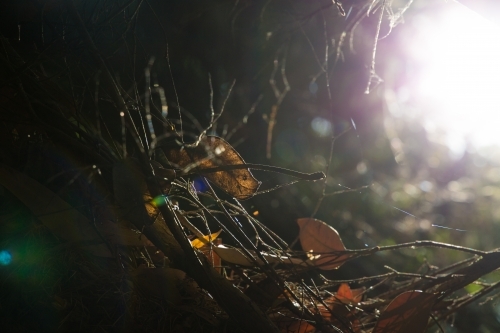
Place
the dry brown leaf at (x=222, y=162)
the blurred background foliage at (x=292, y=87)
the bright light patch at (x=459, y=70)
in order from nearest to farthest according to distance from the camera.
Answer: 1. the dry brown leaf at (x=222, y=162)
2. the blurred background foliage at (x=292, y=87)
3. the bright light patch at (x=459, y=70)

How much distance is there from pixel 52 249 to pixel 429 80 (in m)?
1.29

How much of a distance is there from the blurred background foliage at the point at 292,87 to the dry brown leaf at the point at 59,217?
55 millimetres

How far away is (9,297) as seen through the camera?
1.94ft

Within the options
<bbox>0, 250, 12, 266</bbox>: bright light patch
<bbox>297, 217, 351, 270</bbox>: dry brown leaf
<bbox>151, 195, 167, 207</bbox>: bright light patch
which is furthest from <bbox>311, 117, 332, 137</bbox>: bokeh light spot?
<bbox>0, 250, 12, 266</bbox>: bright light patch

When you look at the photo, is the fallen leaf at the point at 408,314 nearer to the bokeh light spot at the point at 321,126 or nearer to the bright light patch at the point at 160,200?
the bright light patch at the point at 160,200

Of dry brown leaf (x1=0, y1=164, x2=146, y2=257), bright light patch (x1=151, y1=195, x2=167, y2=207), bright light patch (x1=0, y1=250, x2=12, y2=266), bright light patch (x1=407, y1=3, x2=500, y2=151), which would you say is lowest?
bright light patch (x1=0, y1=250, x2=12, y2=266)

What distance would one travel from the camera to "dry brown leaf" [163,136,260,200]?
2.27 ft

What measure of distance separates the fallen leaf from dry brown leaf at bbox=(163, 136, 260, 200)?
0.29 metres

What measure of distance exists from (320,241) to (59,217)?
0.45 metres

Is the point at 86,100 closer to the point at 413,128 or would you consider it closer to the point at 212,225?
the point at 212,225

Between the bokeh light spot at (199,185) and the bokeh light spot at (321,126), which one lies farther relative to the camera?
the bokeh light spot at (321,126)

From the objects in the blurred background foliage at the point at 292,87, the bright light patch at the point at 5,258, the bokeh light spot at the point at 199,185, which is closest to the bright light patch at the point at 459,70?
the blurred background foliage at the point at 292,87

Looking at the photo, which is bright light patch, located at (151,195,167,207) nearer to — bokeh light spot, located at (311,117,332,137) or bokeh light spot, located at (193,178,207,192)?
bokeh light spot, located at (193,178,207,192)

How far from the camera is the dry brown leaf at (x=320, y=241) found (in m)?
0.77
